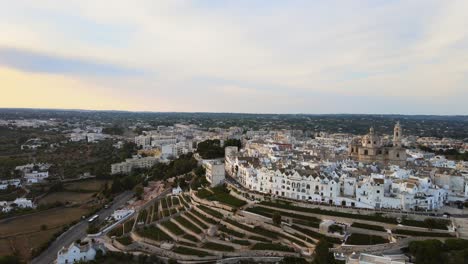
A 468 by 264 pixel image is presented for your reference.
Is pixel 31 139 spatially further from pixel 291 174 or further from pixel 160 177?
pixel 291 174

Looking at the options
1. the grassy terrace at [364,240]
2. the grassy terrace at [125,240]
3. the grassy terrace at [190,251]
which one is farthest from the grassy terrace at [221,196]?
the grassy terrace at [364,240]

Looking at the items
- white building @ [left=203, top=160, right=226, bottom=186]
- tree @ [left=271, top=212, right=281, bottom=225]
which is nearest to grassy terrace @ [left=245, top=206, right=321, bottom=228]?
tree @ [left=271, top=212, right=281, bottom=225]

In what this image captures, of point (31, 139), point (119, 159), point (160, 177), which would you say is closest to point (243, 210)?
point (160, 177)

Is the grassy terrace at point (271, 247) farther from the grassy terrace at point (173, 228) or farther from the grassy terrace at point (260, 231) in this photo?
the grassy terrace at point (173, 228)

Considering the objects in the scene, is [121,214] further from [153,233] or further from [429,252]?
[429,252]

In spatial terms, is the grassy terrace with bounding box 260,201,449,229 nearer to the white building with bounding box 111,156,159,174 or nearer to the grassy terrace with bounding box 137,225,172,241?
the grassy terrace with bounding box 137,225,172,241

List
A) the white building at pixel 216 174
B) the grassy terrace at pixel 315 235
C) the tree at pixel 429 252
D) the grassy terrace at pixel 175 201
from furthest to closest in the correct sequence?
1. the white building at pixel 216 174
2. the grassy terrace at pixel 175 201
3. the grassy terrace at pixel 315 235
4. the tree at pixel 429 252
